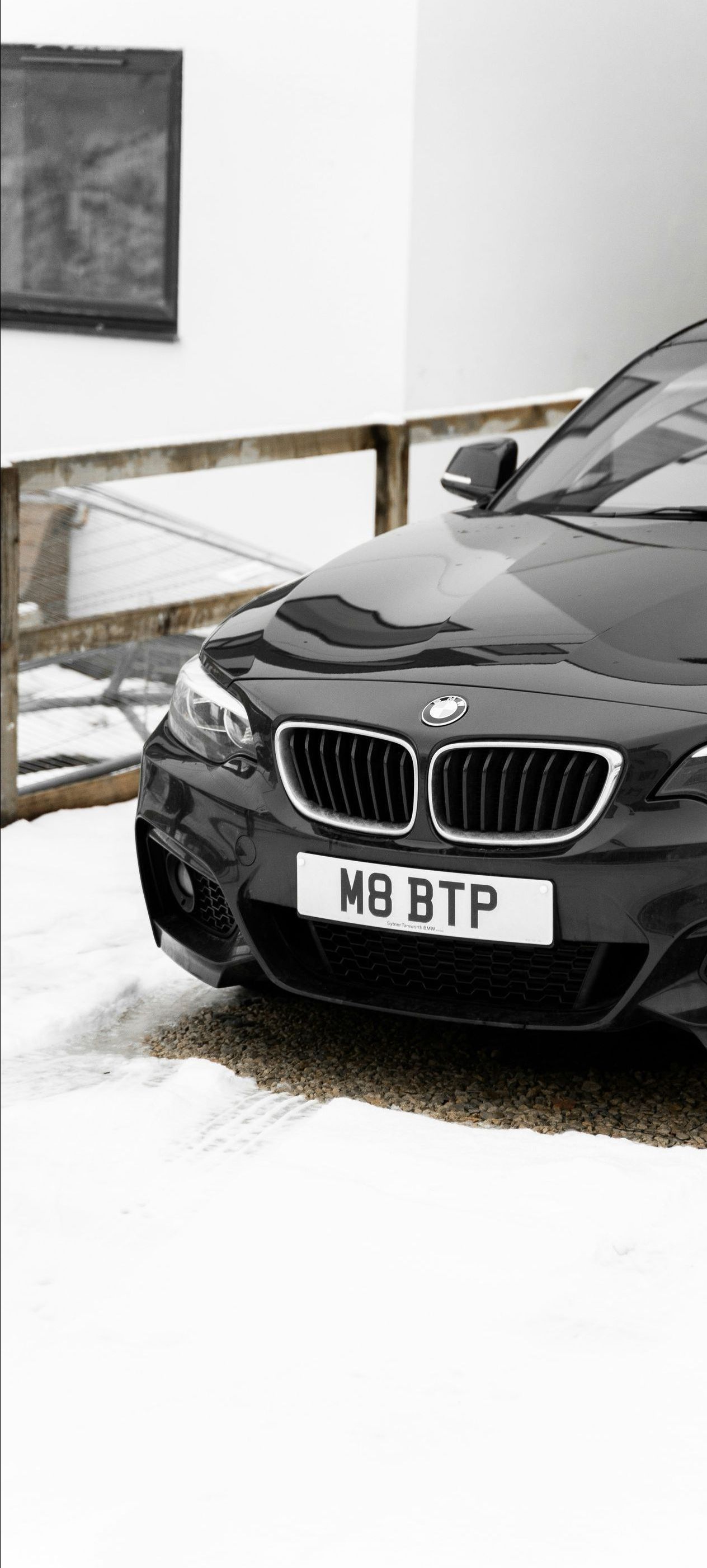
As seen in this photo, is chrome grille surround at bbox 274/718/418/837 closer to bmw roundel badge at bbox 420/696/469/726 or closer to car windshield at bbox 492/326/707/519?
bmw roundel badge at bbox 420/696/469/726

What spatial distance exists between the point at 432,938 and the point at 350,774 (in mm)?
340

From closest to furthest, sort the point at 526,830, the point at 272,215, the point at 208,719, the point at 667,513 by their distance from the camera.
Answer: the point at 526,830
the point at 208,719
the point at 667,513
the point at 272,215

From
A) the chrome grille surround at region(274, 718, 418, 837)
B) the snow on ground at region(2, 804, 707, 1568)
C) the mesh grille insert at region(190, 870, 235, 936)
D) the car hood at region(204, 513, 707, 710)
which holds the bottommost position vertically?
the snow on ground at region(2, 804, 707, 1568)

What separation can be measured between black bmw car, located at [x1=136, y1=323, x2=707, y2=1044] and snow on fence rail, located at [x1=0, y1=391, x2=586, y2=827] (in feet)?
6.07

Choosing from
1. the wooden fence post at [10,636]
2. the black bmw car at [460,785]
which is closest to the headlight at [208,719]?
the black bmw car at [460,785]

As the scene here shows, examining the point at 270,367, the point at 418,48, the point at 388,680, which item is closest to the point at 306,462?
the point at 270,367

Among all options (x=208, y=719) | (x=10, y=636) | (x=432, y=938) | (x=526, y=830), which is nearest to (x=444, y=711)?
(x=526, y=830)

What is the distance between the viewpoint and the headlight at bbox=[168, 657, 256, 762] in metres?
3.63

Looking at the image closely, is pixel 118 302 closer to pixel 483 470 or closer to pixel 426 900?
pixel 483 470

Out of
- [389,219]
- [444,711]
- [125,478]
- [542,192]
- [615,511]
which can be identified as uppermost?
[542,192]

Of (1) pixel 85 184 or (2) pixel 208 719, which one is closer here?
(2) pixel 208 719

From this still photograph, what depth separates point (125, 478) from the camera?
5.86 metres

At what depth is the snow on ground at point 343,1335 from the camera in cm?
258

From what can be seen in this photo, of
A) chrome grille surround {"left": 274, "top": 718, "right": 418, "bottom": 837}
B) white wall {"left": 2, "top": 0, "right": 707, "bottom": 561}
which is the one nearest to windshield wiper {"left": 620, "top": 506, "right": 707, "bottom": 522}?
chrome grille surround {"left": 274, "top": 718, "right": 418, "bottom": 837}
